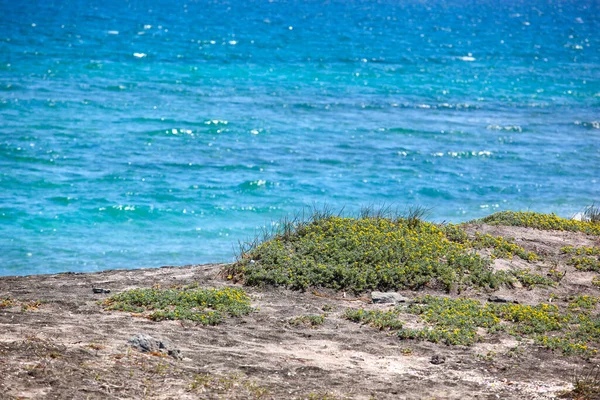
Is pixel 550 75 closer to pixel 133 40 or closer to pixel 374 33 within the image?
pixel 374 33

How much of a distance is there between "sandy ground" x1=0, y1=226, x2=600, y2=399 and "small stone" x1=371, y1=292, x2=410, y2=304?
129 millimetres

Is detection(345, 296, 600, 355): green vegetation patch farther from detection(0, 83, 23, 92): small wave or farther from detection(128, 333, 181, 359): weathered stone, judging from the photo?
detection(0, 83, 23, 92): small wave

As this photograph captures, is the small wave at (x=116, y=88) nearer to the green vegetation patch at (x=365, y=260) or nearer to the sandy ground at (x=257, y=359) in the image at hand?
the green vegetation patch at (x=365, y=260)

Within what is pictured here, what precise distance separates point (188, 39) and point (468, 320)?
50639mm

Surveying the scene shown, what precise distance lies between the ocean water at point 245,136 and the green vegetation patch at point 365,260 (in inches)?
190

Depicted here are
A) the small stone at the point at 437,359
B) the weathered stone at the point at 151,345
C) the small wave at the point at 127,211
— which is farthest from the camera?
the small wave at the point at 127,211

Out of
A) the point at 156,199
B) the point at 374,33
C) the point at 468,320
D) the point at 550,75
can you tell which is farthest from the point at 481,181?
the point at 374,33

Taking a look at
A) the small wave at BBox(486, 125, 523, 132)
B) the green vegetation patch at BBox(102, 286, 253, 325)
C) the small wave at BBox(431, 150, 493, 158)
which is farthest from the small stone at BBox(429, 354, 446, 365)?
the small wave at BBox(486, 125, 523, 132)

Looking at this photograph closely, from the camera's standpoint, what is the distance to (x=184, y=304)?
1088 centimetres

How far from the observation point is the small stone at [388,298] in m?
11.5

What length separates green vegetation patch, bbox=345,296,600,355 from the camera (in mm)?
10062

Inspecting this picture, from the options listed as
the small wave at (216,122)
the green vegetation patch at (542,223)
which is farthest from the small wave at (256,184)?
the green vegetation patch at (542,223)

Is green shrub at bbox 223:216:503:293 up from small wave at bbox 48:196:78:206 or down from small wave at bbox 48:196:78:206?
down

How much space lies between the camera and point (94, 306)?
431 inches
